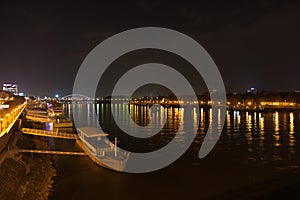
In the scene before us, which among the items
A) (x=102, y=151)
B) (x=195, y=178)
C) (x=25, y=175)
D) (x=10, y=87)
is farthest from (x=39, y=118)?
(x=10, y=87)

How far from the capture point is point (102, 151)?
16453 mm

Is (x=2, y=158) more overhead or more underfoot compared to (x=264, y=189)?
more overhead

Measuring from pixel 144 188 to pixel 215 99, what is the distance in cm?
14116

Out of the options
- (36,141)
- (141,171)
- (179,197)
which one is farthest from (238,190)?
(36,141)

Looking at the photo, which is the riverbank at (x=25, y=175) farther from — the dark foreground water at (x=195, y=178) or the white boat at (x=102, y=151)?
the white boat at (x=102, y=151)

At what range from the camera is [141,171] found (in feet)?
50.0

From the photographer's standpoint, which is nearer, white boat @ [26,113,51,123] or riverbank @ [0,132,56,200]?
riverbank @ [0,132,56,200]

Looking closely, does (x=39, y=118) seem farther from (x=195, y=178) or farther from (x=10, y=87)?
(x=10, y=87)

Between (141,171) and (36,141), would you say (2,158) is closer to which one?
(141,171)

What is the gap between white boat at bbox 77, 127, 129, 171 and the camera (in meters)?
14.9

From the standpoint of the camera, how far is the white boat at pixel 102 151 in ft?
48.8

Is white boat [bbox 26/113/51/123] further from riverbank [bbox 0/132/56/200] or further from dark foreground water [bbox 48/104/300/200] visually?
riverbank [bbox 0/132/56/200]

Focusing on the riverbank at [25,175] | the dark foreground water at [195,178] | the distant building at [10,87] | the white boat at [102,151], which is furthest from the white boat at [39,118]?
the distant building at [10,87]

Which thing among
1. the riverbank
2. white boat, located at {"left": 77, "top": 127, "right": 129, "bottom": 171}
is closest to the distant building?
white boat, located at {"left": 77, "top": 127, "right": 129, "bottom": 171}
